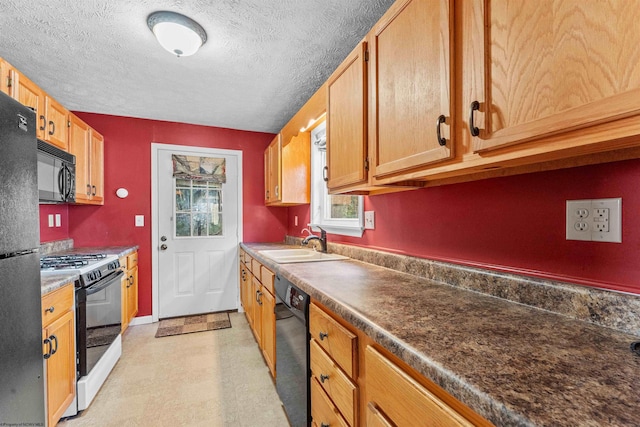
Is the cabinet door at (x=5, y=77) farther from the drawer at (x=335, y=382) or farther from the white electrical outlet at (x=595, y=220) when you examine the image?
the white electrical outlet at (x=595, y=220)

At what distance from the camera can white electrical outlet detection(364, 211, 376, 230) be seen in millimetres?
1871

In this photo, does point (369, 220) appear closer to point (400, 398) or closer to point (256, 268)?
point (256, 268)

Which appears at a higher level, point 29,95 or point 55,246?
point 29,95

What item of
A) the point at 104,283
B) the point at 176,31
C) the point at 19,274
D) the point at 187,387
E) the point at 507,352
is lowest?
Answer: the point at 187,387

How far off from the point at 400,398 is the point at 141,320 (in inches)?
134

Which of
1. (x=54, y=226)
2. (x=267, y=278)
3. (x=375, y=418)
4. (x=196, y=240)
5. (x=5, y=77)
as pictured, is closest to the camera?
(x=375, y=418)

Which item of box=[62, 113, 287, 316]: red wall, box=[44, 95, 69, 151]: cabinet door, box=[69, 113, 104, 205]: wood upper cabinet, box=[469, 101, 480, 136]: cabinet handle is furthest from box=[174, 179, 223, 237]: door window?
box=[469, 101, 480, 136]: cabinet handle

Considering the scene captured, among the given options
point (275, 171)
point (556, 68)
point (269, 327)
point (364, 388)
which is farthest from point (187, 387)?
point (556, 68)

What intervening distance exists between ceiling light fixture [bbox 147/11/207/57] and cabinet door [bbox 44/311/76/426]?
1.66 metres

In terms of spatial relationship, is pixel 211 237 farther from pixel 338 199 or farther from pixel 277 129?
pixel 338 199

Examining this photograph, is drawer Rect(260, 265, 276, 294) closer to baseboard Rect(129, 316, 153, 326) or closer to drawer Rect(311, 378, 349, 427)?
drawer Rect(311, 378, 349, 427)

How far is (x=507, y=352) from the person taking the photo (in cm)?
62

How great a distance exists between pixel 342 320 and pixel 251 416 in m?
1.20

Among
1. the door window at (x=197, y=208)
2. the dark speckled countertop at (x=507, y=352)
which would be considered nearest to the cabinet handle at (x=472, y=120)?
the dark speckled countertop at (x=507, y=352)
